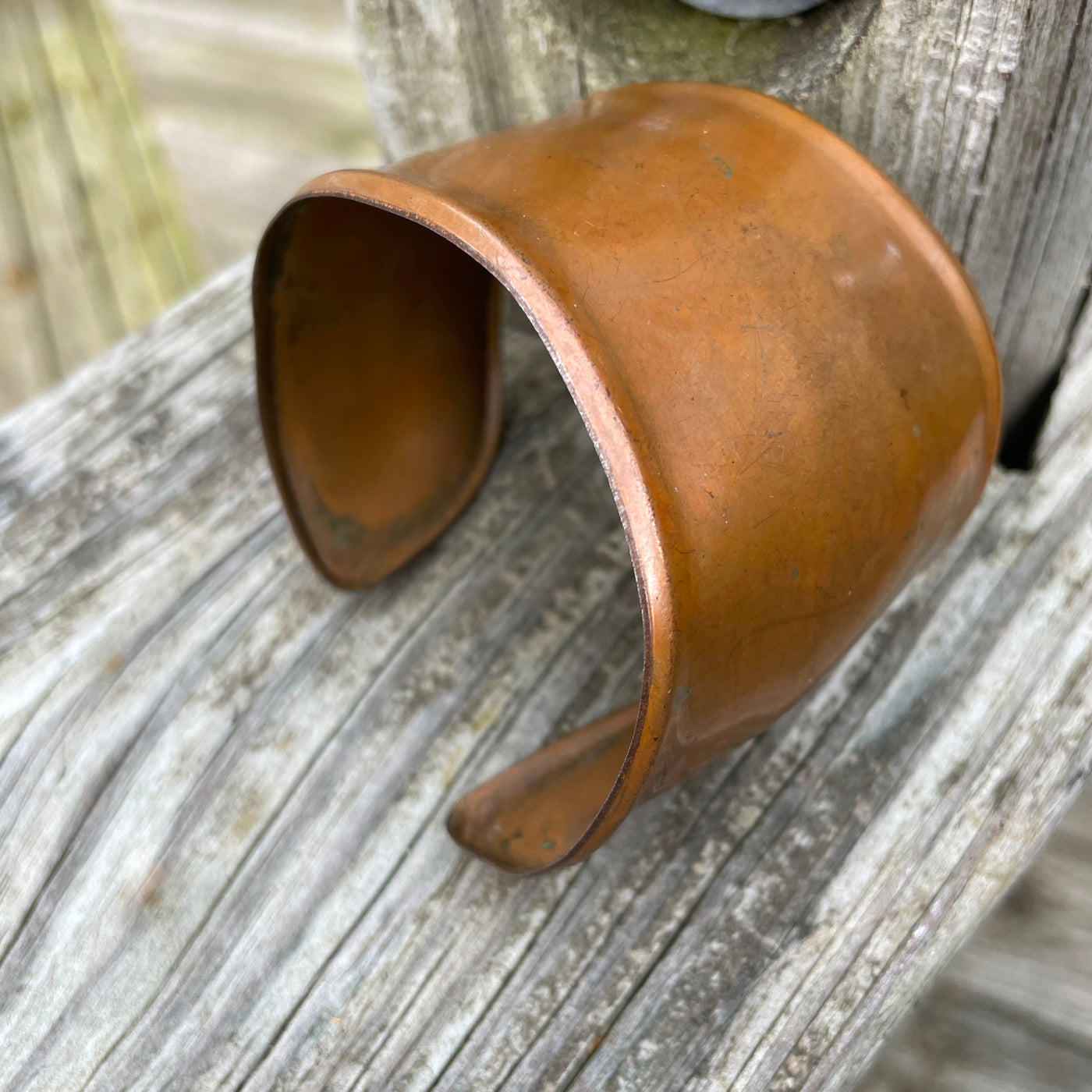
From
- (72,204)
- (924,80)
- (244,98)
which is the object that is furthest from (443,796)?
(244,98)

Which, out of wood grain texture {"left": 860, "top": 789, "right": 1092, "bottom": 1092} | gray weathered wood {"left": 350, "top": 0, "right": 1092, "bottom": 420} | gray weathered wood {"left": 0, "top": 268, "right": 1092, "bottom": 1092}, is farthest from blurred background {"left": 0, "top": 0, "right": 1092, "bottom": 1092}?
gray weathered wood {"left": 350, "top": 0, "right": 1092, "bottom": 420}

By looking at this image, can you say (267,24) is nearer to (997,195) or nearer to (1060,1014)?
(997,195)

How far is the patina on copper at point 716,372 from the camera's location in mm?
915

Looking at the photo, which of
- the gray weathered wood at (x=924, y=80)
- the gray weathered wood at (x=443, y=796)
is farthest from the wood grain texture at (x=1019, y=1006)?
the gray weathered wood at (x=924, y=80)

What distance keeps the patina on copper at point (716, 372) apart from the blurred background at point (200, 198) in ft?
3.43

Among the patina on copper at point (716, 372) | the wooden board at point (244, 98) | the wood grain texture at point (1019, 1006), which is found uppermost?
the patina on copper at point (716, 372)

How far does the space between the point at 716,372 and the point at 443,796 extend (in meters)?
0.61

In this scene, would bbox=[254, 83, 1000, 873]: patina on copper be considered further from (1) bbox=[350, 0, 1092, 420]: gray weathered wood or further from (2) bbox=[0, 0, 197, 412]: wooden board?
(2) bbox=[0, 0, 197, 412]: wooden board

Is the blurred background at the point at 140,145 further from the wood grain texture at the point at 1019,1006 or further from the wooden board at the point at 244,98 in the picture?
the wood grain texture at the point at 1019,1006

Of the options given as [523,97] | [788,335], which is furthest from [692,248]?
[523,97]

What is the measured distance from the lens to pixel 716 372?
3.09 feet

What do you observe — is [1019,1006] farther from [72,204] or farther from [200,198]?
[200,198]

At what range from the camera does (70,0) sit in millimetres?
2707

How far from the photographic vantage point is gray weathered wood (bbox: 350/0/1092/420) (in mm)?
1101
